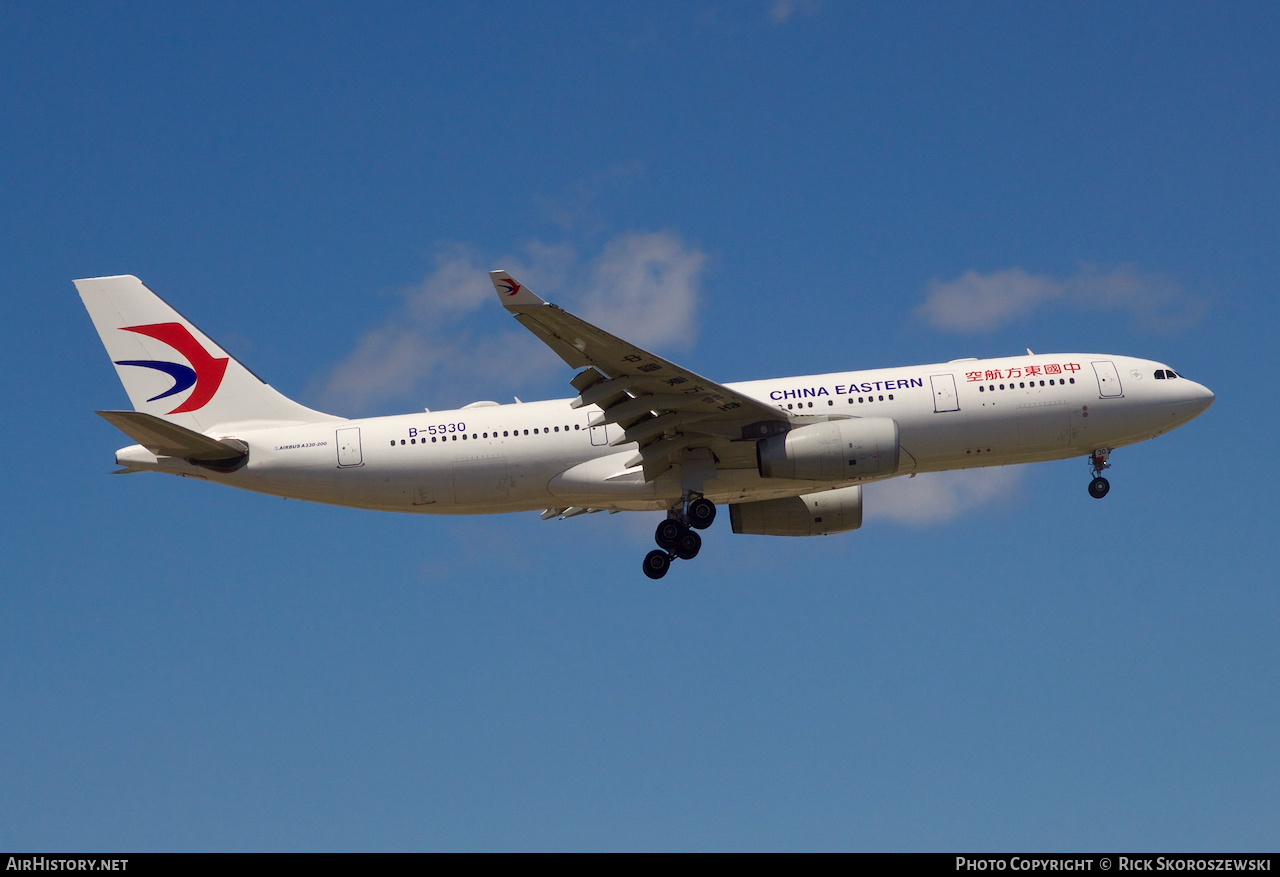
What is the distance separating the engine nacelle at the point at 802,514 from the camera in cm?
3638

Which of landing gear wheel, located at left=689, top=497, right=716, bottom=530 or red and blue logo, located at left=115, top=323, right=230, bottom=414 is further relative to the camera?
red and blue logo, located at left=115, top=323, right=230, bottom=414

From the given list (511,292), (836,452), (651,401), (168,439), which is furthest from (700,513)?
(168,439)

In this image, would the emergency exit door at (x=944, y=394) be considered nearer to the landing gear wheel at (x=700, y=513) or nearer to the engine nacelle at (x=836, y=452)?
A: the engine nacelle at (x=836, y=452)

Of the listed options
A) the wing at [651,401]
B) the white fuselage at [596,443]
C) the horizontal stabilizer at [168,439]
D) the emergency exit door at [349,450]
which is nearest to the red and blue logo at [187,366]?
the white fuselage at [596,443]

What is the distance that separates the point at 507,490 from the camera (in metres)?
32.8

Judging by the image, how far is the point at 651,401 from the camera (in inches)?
1230

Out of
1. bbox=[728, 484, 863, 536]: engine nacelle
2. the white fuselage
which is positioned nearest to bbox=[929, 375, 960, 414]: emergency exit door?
the white fuselage

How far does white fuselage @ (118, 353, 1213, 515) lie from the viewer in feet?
107

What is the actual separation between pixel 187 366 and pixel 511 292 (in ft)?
42.6

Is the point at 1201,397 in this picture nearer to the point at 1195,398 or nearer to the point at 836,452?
the point at 1195,398

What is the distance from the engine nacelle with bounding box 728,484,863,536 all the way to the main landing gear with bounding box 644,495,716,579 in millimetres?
2704

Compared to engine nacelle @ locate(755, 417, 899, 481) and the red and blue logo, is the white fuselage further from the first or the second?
the red and blue logo

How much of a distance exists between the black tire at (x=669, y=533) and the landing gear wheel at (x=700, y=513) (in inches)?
26.6
